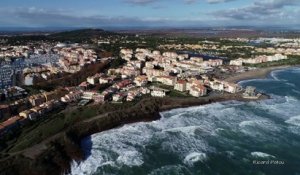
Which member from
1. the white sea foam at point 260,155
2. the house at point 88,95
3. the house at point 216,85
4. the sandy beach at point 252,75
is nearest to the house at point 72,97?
the house at point 88,95

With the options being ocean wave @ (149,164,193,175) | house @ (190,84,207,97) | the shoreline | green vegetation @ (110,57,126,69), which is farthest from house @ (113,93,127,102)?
green vegetation @ (110,57,126,69)

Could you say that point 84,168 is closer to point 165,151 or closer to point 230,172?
point 165,151

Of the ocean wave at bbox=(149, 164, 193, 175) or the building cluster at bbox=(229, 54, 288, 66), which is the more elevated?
the building cluster at bbox=(229, 54, 288, 66)

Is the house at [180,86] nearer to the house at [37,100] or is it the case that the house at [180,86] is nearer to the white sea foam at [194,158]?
the house at [37,100]

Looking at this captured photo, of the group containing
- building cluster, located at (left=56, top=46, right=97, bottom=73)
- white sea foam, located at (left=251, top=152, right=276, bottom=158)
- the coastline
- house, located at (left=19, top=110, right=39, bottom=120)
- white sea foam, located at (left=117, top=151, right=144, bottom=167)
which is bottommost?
white sea foam, located at (left=117, top=151, right=144, bottom=167)

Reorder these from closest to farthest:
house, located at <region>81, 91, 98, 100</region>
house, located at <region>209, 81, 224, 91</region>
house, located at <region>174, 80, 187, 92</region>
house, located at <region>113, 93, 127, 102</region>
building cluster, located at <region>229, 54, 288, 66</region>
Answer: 1. house, located at <region>113, 93, 127, 102</region>
2. house, located at <region>81, 91, 98, 100</region>
3. house, located at <region>174, 80, 187, 92</region>
4. house, located at <region>209, 81, 224, 91</region>
5. building cluster, located at <region>229, 54, 288, 66</region>

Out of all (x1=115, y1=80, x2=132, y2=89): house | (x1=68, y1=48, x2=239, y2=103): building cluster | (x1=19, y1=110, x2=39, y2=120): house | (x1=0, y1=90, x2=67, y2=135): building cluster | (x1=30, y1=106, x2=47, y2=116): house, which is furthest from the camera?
(x1=115, y1=80, x2=132, y2=89): house

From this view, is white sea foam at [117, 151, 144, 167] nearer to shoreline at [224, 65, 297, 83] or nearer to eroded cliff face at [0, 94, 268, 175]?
eroded cliff face at [0, 94, 268, 175]
